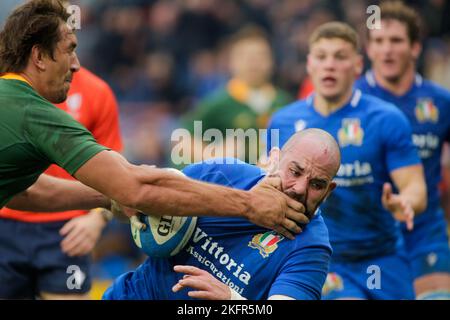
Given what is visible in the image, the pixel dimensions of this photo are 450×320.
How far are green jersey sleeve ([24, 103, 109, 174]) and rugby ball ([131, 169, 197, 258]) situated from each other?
0.48m

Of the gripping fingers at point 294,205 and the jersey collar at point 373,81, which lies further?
the jersey collar at point 373,81

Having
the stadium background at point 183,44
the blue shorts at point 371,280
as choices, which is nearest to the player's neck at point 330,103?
the blue shorts at point 371,280

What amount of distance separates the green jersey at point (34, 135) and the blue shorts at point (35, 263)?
228 cm

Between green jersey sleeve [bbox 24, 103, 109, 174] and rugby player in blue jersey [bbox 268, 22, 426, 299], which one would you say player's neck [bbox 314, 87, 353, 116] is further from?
green jersey sleeve [bbox 24, 103, 109, 174]

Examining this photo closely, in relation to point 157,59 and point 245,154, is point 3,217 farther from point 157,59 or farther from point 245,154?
point 157,59

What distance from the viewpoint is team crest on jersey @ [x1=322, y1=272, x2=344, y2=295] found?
22.7 ft

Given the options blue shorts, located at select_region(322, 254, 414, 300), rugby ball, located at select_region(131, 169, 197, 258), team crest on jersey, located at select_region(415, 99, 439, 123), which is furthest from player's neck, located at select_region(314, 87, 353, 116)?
rugby ball, located at select_region(131, 169, 197, 258)

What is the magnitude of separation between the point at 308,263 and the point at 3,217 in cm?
309

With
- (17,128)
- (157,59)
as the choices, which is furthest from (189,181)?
(157,59)

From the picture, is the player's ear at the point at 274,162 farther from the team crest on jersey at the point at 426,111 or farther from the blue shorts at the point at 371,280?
the team crest on jersey at the point at 426,111

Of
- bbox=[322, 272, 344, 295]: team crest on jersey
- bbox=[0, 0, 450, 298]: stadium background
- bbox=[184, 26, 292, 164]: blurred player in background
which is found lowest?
bbox=[322, 272, 344, 295]: team crest on jersey

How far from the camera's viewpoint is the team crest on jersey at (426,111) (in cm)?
801

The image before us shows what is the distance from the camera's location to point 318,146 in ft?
16.1
